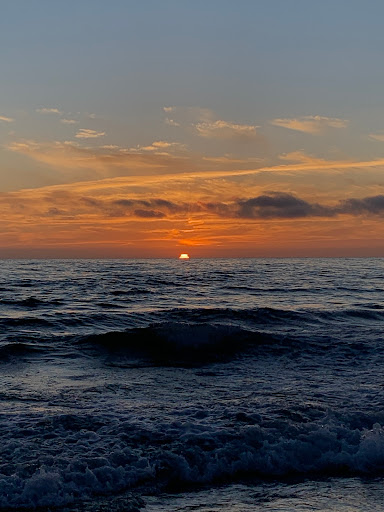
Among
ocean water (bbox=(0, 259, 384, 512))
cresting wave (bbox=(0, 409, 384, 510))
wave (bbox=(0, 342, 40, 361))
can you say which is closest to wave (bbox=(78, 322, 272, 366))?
ocean water (bbox=(0, 259, 384, 512))

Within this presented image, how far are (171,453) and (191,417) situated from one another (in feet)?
6.23

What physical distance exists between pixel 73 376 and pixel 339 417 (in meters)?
7.82

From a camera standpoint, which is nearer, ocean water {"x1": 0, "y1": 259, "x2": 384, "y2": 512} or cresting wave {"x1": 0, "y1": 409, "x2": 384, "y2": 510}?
ocean water {"x1": 0, "y1": 259, "x2": 384, "y2": 512}

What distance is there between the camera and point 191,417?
10359 mm

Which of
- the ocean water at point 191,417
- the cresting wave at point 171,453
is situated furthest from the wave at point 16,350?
the cresting wave at point 171,453

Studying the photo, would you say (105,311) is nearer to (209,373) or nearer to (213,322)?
(213,322)

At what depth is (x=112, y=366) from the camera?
16.0 metres

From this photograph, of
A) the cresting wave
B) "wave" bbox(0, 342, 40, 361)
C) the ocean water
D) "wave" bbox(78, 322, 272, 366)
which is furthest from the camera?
"wave" bbox(78, 322, 272, 366)

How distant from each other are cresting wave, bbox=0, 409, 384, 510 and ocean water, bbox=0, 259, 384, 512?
0.08 feet

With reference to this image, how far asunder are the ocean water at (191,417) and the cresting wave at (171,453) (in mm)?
25

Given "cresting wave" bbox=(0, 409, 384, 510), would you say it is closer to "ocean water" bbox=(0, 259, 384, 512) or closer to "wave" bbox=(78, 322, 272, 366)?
"ocean water" bbox=(0, 259, 384, 512)

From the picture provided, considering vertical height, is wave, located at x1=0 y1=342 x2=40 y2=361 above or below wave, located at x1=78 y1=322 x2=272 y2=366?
above

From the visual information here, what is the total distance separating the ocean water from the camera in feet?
23.8

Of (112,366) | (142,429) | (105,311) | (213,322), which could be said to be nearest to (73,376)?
(112,366)
